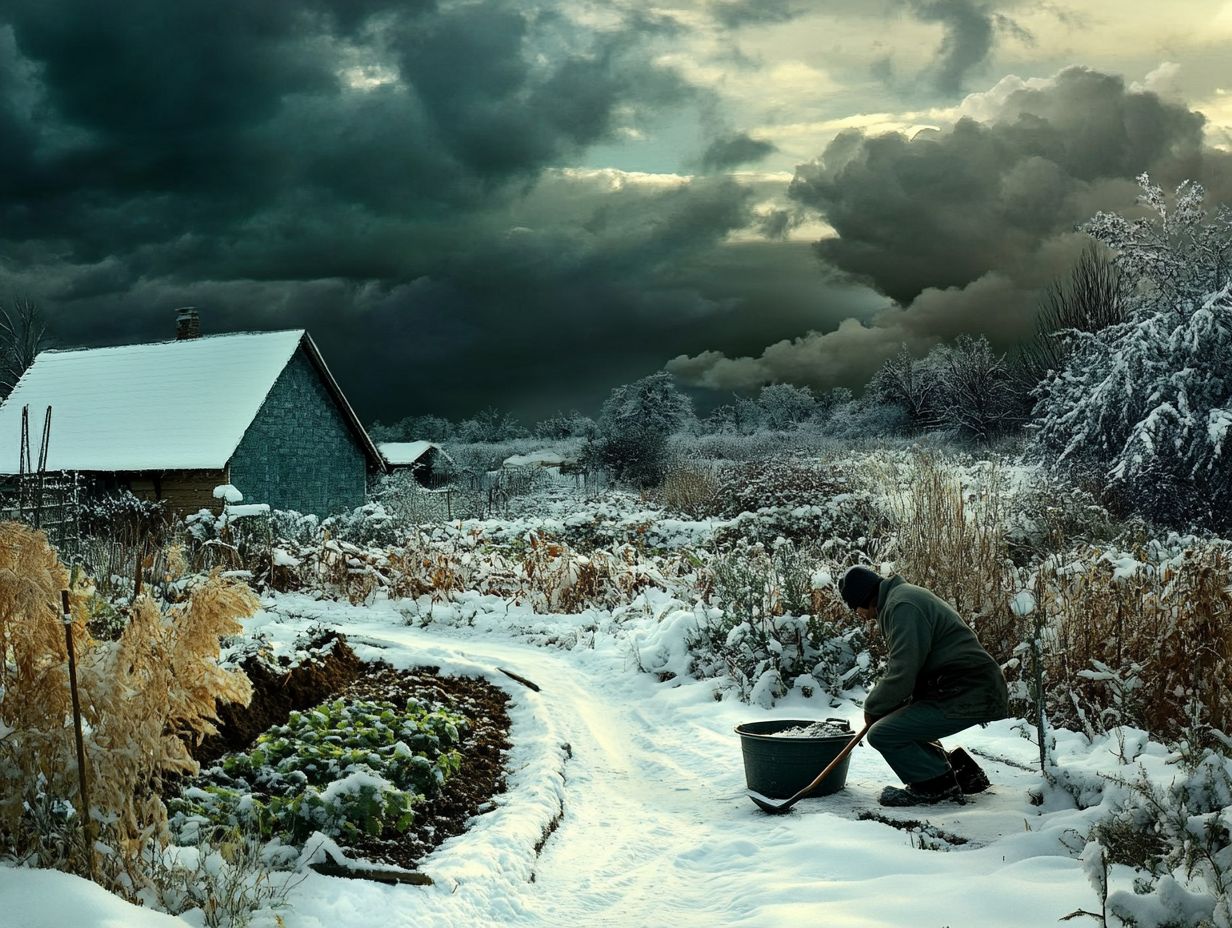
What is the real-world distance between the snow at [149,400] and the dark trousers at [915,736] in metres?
18.5

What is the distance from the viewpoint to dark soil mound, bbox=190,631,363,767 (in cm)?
543

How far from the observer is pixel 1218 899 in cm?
244

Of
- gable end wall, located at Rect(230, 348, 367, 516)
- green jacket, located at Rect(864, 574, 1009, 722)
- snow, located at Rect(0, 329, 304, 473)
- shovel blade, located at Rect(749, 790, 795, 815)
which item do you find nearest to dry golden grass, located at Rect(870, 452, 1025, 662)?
green jacket, located at Rect(864, 574, 1009, 722)

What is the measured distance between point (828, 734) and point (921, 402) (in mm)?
42223

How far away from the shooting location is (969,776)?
5410 mm

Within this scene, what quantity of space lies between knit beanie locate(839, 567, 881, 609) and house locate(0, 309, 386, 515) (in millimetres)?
18138

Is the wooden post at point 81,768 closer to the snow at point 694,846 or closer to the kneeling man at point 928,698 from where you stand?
the snow at point 694,846

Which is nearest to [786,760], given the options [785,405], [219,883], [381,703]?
[381,703]

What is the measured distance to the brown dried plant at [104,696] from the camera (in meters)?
3.17

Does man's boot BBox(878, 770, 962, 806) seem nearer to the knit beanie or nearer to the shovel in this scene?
the shovel

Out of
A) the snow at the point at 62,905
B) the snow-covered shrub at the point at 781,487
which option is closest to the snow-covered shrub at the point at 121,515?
the snow-covered shrub at the point at 781,487

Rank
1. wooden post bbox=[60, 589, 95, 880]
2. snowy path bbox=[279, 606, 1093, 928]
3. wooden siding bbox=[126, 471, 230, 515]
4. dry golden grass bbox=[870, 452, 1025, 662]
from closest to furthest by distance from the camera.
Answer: wooden post bbox=[60, 589, 95, 880], snowy path bbox=[279, 606, 1093, 928], dry golden grass bbox=[870, 452, 1025, 662], wooden siding bbox=[126, 471, 230, 515]

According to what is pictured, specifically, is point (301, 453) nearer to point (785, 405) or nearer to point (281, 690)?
point (281, 690)

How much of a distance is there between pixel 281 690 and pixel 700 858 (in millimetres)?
3005
